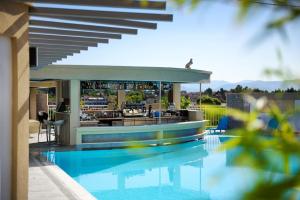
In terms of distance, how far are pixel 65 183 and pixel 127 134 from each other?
869cm

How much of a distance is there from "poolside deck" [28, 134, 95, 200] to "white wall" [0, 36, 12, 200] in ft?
5.23

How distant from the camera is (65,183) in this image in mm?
7895

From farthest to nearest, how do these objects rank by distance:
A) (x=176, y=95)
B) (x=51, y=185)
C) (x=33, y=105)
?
(x=33, y=105) < (x=176, y=95) < (x=51, y=185)

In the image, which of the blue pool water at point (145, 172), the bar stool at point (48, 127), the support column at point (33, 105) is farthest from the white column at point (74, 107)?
the support column at point (33, 105)

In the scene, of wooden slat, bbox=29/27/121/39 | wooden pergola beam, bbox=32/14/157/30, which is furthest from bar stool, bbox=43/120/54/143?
wooden pergola beam, bbox=32/14/157/30

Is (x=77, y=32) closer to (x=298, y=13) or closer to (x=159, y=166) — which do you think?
(x=298, y=13)

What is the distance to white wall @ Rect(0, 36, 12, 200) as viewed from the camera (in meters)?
4.81

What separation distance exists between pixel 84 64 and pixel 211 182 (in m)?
15.8

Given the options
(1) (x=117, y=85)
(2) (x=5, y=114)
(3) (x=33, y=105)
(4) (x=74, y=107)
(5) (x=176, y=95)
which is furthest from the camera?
(3) (x=33, y=105)

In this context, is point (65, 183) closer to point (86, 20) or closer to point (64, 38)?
point (64, 38)

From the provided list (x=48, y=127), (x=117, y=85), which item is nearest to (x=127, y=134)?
(x=48, y=127)

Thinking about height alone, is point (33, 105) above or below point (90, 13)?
below

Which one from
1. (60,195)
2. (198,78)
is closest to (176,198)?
(60,195)

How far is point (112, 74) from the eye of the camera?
16625mm
